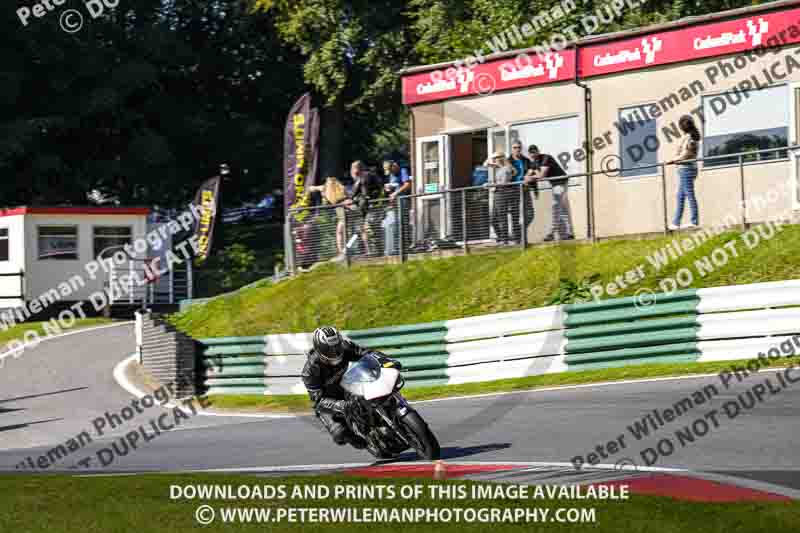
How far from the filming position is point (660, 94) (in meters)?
22.3

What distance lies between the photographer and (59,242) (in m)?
37.2

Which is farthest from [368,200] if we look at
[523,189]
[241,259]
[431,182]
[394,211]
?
[241,259]

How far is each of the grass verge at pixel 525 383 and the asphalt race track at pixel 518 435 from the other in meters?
0.54

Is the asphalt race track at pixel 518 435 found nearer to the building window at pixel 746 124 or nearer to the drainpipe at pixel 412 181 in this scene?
the drainpipe at pixel 412 181

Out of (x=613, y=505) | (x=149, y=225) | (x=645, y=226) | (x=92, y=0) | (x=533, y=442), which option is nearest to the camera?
(x=613, y=505)

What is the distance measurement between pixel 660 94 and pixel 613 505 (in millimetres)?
14858

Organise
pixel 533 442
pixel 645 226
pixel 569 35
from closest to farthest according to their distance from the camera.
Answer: pixel 533 442, pixel 645 226, pixel 569 35

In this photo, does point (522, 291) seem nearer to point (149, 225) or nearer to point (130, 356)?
point (130, 356)

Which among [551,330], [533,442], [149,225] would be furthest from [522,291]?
[149,225]

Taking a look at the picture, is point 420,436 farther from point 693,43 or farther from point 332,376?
point 693,43

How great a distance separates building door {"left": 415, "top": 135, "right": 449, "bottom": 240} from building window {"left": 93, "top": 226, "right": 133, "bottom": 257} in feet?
47.7

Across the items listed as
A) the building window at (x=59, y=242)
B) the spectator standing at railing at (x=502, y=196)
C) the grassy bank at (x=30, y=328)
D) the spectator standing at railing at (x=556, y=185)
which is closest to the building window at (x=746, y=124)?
the spectator standing at railing at (x=556, y=185)

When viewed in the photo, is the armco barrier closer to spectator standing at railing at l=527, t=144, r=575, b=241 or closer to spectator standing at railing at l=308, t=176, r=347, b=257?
spectator standing at railing at l=527, t=144, r=575, b=241

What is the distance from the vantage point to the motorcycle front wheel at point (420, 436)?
1167 cm
